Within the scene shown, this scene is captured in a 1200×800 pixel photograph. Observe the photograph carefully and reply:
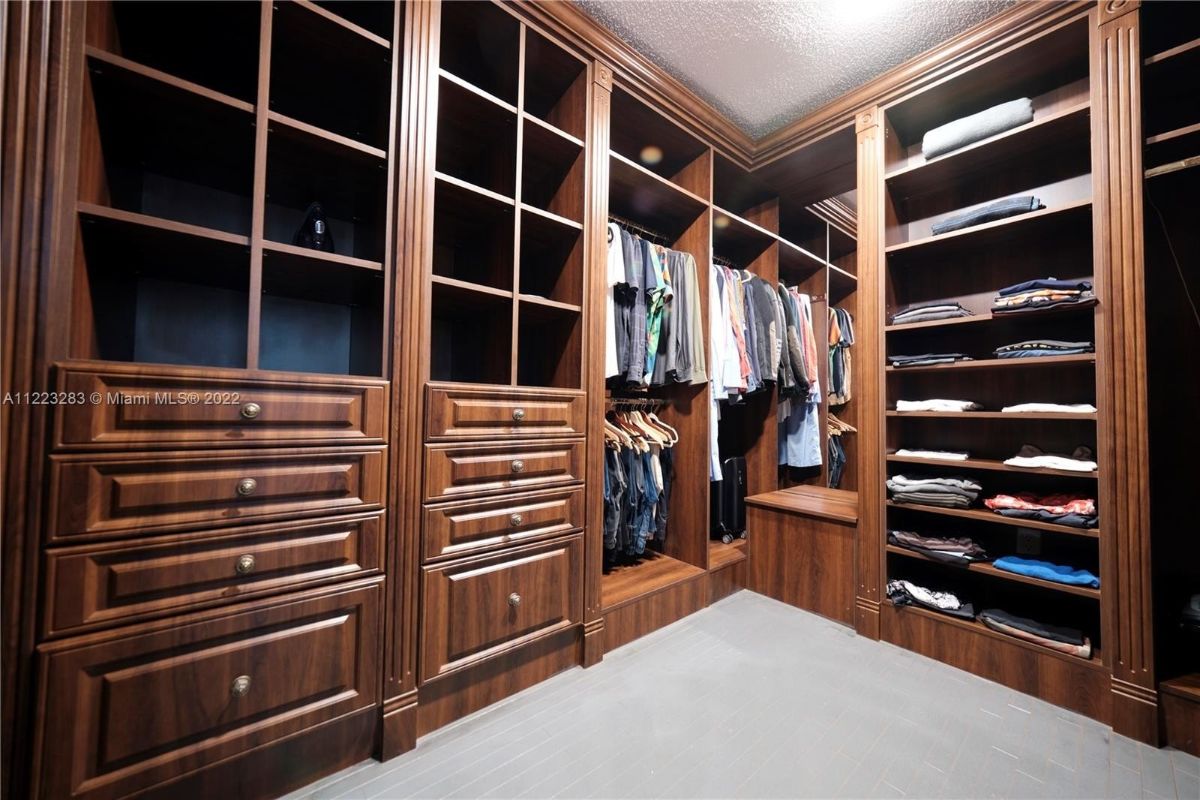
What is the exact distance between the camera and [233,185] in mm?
1450

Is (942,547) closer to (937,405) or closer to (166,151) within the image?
(937,405)

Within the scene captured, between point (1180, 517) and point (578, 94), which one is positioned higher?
point (578, 94)

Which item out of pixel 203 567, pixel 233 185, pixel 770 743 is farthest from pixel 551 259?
pixel 770 743

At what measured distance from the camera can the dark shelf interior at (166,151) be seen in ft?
3.56

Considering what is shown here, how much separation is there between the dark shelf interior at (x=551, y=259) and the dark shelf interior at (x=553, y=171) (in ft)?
0.34

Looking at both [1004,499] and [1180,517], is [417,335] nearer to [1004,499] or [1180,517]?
[1004,499]

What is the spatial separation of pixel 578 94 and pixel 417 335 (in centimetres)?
126

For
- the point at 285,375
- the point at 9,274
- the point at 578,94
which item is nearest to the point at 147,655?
the point at 285,375

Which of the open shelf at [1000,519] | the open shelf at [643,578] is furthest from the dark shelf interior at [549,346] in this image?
the open shelf at [1000,519]

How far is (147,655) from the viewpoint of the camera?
1000 millimetres

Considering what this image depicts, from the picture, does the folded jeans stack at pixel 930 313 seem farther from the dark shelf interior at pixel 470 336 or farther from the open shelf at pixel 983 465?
the dark shelf interior at pixel 470 336

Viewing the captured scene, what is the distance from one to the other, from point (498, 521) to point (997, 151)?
252 centimetres

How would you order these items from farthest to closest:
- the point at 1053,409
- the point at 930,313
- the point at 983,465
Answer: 1. the point at 930,313
2. the point at 983,465
3. the point at 1053,409

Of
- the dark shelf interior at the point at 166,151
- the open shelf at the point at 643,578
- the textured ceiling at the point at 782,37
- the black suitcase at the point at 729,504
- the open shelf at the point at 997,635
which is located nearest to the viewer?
the dark shelf interior at the point at 166,151
